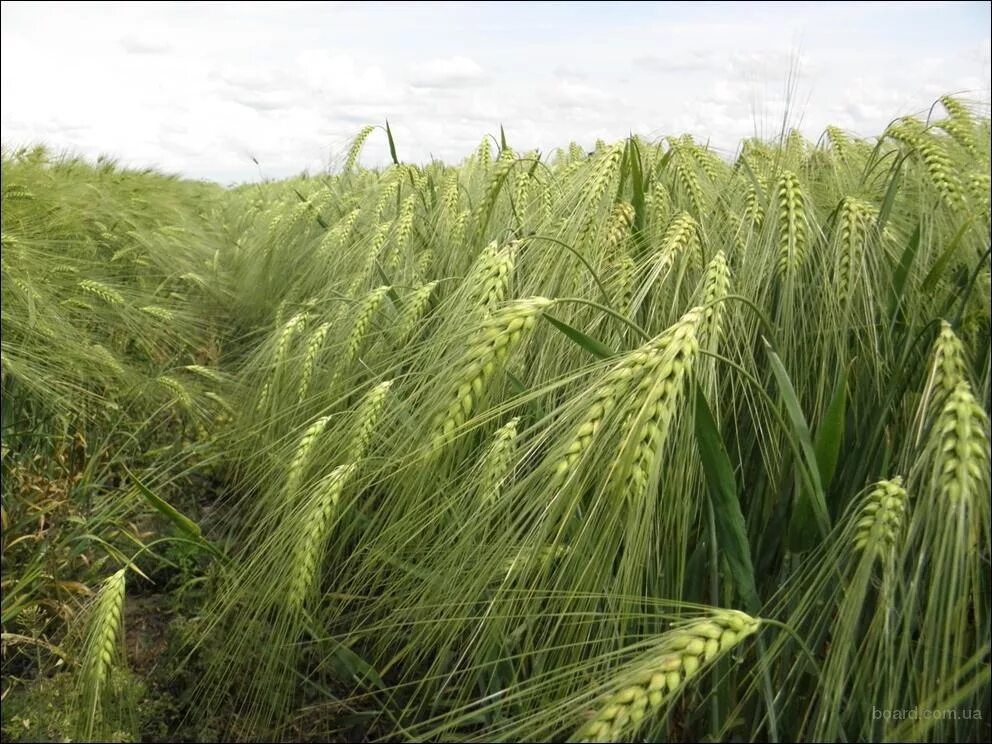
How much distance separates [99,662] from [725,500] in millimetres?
1040

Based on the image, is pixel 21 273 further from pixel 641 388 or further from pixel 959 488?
pixel 959 488

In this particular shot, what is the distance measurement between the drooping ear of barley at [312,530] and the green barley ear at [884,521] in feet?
2.71

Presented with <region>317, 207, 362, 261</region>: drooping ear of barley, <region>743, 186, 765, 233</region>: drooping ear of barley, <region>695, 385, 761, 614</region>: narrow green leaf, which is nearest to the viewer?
<region>695, 385, 761, 614</region>: narrow green leaf

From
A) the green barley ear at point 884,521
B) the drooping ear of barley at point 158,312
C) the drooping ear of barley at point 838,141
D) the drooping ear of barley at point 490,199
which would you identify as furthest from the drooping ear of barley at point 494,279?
the drooping ear of barley at point 158,312

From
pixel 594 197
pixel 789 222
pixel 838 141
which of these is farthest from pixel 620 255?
pixel 838 141

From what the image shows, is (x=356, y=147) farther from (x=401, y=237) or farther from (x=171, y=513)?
(x=171, y=513)

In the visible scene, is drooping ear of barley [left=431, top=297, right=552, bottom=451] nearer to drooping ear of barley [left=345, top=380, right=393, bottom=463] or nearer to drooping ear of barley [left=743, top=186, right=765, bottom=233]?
drooping ear of barley [left=345, top=380, right=393, bottom=463]

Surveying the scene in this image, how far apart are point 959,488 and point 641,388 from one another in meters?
0.36

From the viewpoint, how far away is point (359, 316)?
6.53 feet

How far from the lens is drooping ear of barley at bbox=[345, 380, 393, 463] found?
156 centimetres


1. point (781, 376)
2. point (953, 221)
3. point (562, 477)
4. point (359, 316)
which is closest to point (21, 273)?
point (359, 316)

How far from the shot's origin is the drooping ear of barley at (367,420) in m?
1.56

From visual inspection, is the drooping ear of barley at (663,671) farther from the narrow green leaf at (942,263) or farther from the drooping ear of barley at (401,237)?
the drooping ear of barley at (401,237)

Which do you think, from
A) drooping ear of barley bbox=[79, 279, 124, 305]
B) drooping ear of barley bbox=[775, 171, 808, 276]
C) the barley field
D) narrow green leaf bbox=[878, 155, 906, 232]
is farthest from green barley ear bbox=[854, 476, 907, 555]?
drooping ear of barley bbox=[79, 279, 124, 305]
